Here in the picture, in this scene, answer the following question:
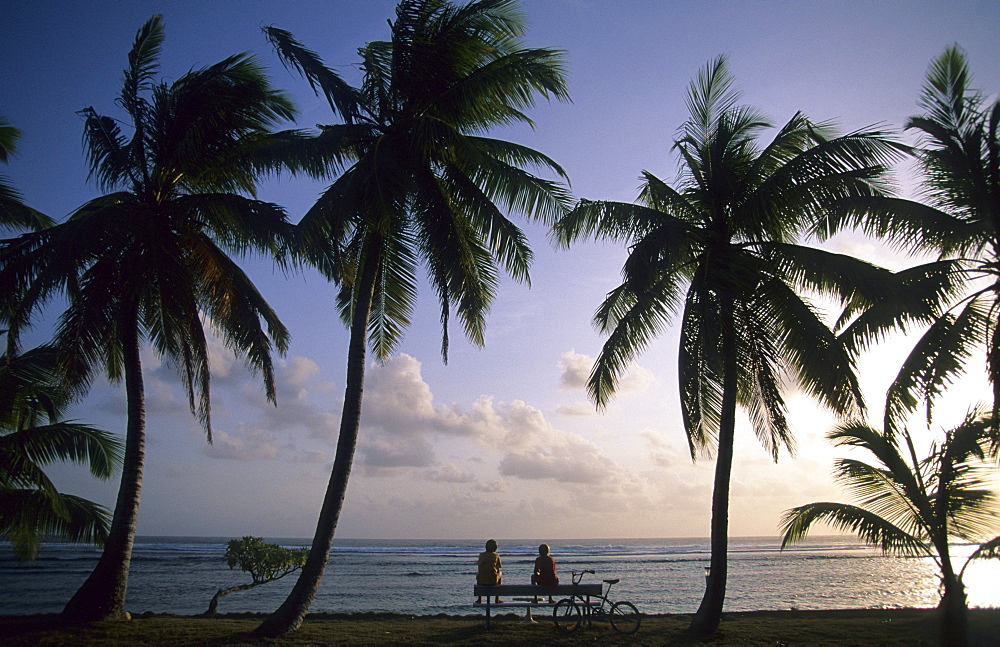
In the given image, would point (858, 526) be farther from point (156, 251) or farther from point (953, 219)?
point (156, 251)

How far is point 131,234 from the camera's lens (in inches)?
390

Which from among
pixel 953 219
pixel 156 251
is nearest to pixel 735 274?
pixel 953 219

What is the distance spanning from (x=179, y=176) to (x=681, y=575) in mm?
29216

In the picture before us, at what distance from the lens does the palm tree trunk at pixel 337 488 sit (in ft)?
28.1

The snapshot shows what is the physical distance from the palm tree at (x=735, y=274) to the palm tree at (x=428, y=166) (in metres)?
1.42

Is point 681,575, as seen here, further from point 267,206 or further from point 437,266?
point 267,206

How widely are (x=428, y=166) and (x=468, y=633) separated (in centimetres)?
747

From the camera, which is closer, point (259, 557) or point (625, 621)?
point (625, 621)

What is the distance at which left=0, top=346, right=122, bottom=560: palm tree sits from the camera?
1005 cm

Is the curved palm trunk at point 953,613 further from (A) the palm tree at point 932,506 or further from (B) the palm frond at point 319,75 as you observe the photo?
(B) the palm frond at point 319,75

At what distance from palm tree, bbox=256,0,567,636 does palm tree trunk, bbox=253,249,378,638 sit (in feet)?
0.06

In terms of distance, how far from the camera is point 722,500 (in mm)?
Result: 9586

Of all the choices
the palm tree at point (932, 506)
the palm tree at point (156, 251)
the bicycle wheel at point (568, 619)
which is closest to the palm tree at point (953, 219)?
the palm tree at point (932, 506)

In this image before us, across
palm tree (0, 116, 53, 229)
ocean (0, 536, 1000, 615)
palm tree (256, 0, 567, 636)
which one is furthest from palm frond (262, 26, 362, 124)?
ocean (0, 536, 1000, 615)
